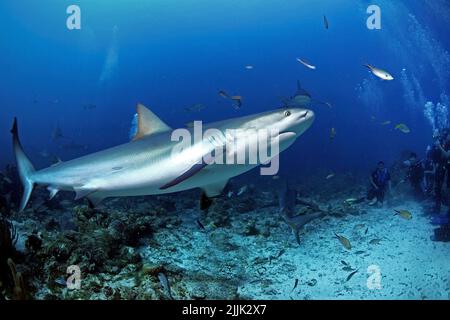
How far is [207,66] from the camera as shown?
479 feet

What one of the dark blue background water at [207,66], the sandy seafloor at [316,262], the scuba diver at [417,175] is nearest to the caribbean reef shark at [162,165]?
the sandy seafloor at [316,262]

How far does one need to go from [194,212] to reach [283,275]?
4832mm

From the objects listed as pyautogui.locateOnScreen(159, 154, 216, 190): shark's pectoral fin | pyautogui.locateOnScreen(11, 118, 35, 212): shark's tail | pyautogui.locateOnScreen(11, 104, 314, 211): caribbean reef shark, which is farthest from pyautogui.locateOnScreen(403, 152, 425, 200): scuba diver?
pyautogui.locateOnScreen(11, 118, 35, 212): shark's tail

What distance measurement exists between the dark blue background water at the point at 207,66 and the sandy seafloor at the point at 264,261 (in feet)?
112

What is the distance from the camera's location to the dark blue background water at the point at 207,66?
267ft

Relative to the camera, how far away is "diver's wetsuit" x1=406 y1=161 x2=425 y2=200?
11430 mm

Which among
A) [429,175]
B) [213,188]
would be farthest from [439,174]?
[213,188]

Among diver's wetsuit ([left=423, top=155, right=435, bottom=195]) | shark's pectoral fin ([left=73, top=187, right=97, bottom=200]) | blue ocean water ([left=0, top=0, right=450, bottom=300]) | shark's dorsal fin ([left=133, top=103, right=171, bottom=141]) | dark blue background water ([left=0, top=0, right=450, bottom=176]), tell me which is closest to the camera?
shark's pectoral fin ([left=73, top=187, right=97, bottom=200])

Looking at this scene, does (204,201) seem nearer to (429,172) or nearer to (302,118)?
(302,118)

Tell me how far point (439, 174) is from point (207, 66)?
145 m

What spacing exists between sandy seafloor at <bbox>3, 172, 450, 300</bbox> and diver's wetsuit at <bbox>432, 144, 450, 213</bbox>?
2.02ft

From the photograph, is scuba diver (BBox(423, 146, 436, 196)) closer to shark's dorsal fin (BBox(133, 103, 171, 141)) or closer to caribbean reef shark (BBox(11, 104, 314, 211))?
caribbean reef shark (BBox(11, 104, 314, 211))

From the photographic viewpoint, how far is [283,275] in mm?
5691
